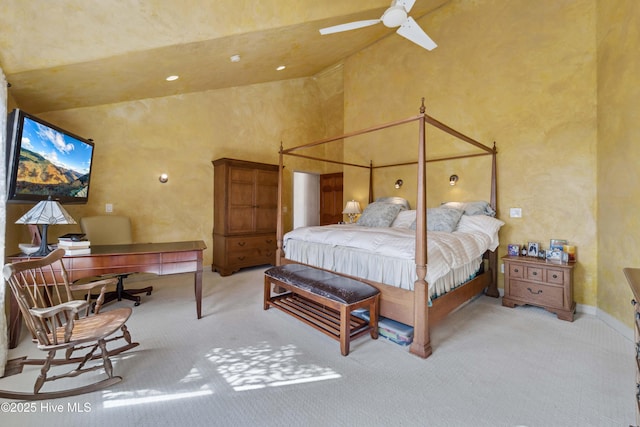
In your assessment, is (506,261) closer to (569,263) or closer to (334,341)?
(569,263)

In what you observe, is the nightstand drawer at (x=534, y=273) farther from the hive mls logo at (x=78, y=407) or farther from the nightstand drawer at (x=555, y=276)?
the hive mls logo at (x=78, y=407)

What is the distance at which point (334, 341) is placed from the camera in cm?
256

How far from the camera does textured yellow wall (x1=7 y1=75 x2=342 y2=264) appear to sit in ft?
13.5

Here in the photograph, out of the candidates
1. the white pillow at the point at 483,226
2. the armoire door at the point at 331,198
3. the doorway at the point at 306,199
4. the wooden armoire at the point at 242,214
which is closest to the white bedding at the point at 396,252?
the white pillow at the point at 483,226

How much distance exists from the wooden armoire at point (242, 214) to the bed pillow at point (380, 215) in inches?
77.1

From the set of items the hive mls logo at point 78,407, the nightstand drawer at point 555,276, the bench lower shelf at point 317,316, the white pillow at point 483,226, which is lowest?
the hive mls logo at point 78,407

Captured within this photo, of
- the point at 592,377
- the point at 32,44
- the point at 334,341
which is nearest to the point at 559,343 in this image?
the point at 592,377

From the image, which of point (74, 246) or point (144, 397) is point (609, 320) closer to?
point (144, 397)

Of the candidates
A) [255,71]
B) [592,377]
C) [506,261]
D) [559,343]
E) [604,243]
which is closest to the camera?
[592,377]

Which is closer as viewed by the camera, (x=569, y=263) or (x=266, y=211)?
(x=569, y=263)

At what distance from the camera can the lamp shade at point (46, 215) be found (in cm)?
220

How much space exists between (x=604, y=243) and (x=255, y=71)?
529 cm

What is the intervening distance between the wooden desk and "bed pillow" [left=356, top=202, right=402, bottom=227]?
2413 millimetres

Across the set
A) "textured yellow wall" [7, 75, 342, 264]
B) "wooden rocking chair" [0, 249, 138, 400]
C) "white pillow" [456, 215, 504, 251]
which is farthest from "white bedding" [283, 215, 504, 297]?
"textured yellow wall" [7, 75, 342, 264]
